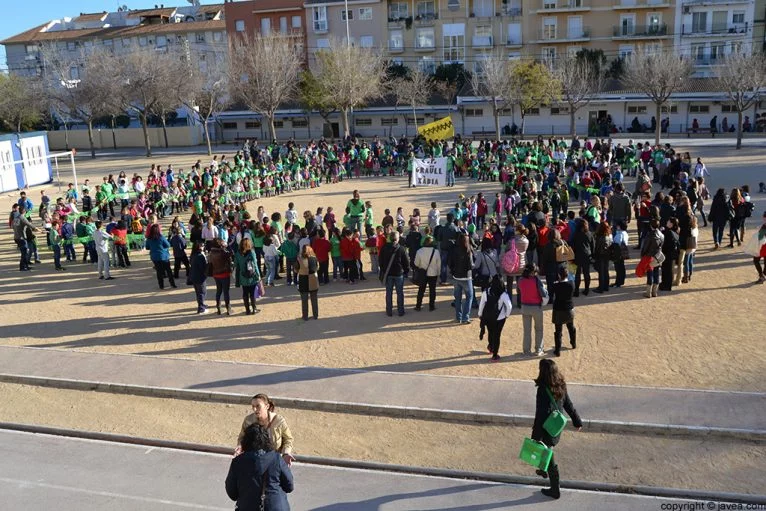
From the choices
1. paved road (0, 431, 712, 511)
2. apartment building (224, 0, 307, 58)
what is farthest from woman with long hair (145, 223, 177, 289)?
apartment building (224, 0, 307, 58)

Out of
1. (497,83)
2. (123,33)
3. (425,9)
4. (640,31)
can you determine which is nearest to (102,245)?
(497,83)

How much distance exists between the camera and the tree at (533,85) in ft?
150

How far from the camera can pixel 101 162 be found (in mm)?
47906

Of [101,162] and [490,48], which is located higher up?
[490,48]

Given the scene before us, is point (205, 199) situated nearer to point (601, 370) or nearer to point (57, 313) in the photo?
point (57, 313)

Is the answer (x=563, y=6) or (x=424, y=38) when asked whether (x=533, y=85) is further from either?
(x=424, y=38)

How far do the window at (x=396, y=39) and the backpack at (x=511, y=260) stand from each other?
160ft

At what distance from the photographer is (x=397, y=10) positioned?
58344 mm

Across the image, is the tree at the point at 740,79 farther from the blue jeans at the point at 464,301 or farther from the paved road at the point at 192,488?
the paved road at the point at 192,488

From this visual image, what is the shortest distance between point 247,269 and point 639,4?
50745 mm

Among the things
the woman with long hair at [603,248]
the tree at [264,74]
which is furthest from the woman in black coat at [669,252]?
the tree at [264,74]

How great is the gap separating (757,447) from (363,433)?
4.72 m

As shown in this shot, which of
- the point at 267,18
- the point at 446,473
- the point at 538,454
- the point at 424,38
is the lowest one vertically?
the point at 446,473

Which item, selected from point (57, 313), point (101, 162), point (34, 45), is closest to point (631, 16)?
point (101, 162)
